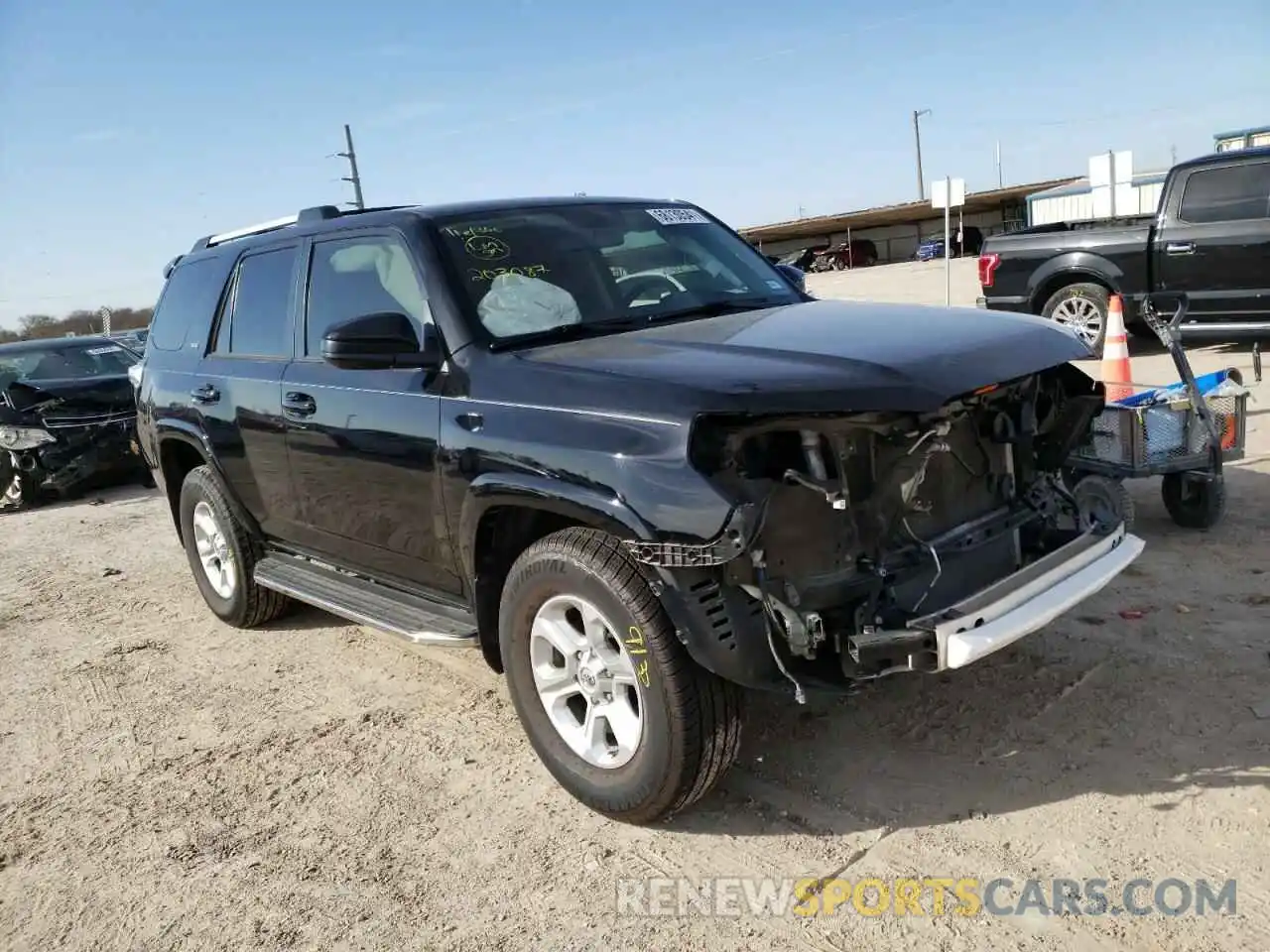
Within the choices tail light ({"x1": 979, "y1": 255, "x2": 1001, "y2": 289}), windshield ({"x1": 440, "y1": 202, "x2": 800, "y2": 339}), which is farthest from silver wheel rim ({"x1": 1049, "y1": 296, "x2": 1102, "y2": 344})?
windshield ({"x1": 440, "y1": 202, "x2": 800, "y2": 339})

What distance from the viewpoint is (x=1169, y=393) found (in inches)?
211

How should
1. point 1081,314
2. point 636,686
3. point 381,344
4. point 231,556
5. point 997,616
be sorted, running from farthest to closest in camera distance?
point 1081,314 → point 231,556 → point 381,344 → point 636,686 → point 997,616

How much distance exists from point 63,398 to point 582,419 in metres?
9.09

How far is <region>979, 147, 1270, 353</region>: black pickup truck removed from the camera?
392 inches

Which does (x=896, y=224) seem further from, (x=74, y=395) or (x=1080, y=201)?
(x=74, y=395)

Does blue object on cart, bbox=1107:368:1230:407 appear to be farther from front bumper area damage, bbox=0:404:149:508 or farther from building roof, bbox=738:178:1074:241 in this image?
building roof, bbox=738:178:1074:241

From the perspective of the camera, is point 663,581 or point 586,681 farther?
point 586,681

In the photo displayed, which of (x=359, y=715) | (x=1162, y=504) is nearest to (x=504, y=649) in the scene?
(x=359, y=715)

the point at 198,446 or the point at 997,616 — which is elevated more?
the point at 198,446

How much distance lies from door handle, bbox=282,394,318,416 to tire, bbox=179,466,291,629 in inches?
42.4

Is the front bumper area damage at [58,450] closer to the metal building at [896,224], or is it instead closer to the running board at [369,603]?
the running board at [369,603]

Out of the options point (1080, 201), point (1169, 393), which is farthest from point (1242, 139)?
point (1169, 393)

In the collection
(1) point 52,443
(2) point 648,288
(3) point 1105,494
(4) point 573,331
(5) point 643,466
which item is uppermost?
(2) point 648,288

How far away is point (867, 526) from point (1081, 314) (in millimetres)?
9278
